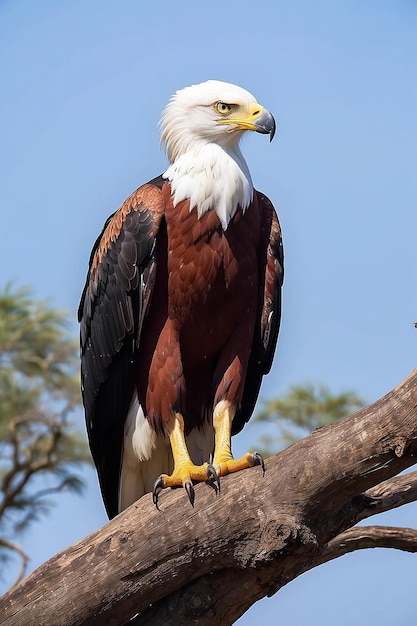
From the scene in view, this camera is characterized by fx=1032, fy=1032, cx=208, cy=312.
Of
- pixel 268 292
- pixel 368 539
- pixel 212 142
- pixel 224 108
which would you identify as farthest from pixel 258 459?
pixel 224 108

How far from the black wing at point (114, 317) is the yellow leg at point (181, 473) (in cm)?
48

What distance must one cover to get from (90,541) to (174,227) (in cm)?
176

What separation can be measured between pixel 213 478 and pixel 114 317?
1.30 m

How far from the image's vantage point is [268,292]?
5766 mm

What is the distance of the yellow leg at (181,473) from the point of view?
16.0ft

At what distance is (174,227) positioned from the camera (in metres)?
5.55

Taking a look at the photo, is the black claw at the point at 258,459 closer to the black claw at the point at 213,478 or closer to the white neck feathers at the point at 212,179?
the black claw at the point at 213,478

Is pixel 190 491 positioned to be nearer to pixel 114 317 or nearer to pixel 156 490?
pixel 156 490

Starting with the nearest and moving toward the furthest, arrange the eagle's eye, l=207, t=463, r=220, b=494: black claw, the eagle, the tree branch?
1. l=207, t=463, r=220, b=494: black claw
2. the tree branch
3. the eagle
4. the eagle's eye

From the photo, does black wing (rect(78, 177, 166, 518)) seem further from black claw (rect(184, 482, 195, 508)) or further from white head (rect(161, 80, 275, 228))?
black claw (rect(184, 482, 195, 508))

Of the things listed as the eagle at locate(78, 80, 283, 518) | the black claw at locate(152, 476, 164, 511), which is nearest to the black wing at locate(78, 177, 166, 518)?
the eagle at locate(78, 80, 283, 518)

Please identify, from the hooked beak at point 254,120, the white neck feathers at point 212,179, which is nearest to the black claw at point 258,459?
the white neck feathers at point 212,179

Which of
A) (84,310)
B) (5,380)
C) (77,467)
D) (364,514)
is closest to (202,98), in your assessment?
(84,310)

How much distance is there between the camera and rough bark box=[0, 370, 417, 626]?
14.3ft
